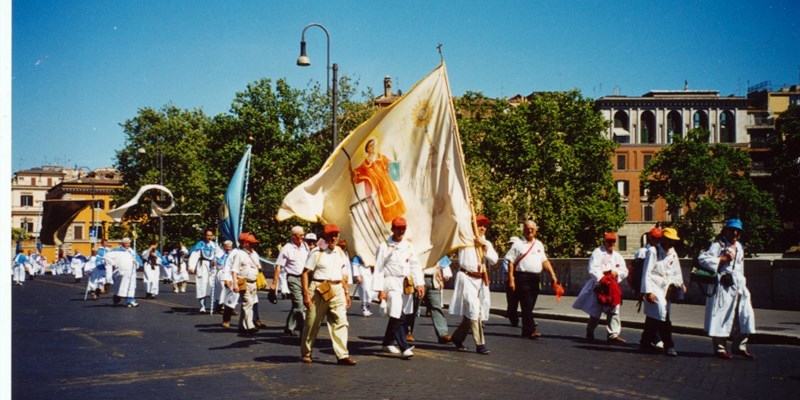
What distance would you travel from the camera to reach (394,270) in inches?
472

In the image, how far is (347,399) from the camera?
8.80 meters

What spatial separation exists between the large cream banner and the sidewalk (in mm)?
4659

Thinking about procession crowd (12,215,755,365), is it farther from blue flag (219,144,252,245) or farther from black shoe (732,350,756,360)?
blue flag (219,144,252,245)

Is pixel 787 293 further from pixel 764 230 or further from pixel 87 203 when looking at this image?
pixel 764 230

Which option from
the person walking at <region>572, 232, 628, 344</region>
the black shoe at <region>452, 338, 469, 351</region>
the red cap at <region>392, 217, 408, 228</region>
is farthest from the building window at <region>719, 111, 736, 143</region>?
the red cap at <region>392, 217, 408, 228</region>

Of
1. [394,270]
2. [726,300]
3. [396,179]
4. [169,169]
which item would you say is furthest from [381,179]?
[169,169]

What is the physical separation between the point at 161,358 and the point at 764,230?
7292 cm

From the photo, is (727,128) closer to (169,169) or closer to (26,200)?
(169,169)

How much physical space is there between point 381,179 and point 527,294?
3.78 metres

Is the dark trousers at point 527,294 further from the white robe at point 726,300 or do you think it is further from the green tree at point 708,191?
the green tree at point 708,191

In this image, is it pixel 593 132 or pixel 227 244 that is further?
pixel 593 132

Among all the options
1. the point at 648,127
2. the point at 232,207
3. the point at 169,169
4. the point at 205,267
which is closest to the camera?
the point at 232,207

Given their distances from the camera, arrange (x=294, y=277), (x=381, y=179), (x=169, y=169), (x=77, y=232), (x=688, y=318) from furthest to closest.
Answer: (x=77, y=232), (x=169, y=169), (x=688, y=318), (x=294, y=277), (x=381, y=179)

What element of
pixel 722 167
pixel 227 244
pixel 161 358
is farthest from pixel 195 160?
pixel 161 358
